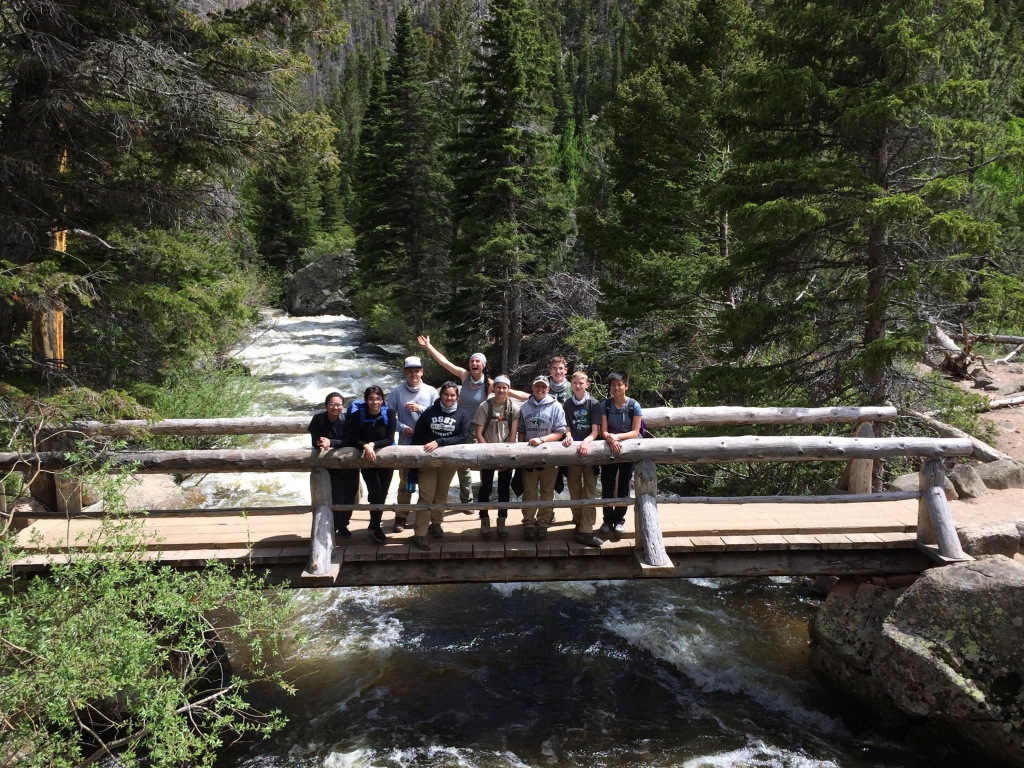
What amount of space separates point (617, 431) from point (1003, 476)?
5.53 m

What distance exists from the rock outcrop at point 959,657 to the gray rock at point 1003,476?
9.28 ft

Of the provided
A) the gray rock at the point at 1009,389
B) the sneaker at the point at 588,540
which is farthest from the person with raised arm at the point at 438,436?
the gray rock at the point at 1009,389

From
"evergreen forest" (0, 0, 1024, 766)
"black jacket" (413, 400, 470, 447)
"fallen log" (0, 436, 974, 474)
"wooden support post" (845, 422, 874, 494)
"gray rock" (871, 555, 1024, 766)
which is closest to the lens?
"evergreen forest" (0, 0, 1024, 766)

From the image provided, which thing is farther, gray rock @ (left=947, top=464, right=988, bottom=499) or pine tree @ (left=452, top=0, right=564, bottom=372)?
pine tree @ (left=452, top=0, right=564, bottom=372)

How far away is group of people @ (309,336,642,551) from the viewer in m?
6.95

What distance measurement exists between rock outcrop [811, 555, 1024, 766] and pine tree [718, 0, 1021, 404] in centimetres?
Result: 335

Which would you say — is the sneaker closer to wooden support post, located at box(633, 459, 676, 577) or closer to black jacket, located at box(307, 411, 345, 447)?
wooden support post, located at box(633, 459, 676, 577)

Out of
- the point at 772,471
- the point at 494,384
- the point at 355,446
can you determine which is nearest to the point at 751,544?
the point at 494,384

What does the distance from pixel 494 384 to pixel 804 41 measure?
281 inches

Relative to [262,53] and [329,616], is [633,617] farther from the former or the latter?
[262,53]

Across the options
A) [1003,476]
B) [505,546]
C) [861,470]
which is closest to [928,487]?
[861,470]

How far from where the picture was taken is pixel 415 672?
8.66 metres

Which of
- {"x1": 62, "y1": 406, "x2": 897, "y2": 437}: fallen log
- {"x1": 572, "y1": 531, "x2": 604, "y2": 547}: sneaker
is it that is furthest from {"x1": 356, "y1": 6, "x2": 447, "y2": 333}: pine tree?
{"x1": 572, "y1": 531, "x2": 604, "y2": 547}: sneaker

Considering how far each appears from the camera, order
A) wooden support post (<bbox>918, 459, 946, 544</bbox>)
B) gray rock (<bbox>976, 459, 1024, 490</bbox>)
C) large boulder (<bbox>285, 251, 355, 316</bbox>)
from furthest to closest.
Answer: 1. large boulder (<bbox>285, 251, 355, 316</bbox>)
2. gray rock (<bbox>976, 459, 1024, 490</bbox>)
3. wooden support post (<bbox>918, 459, 946, 544</bbox>)
